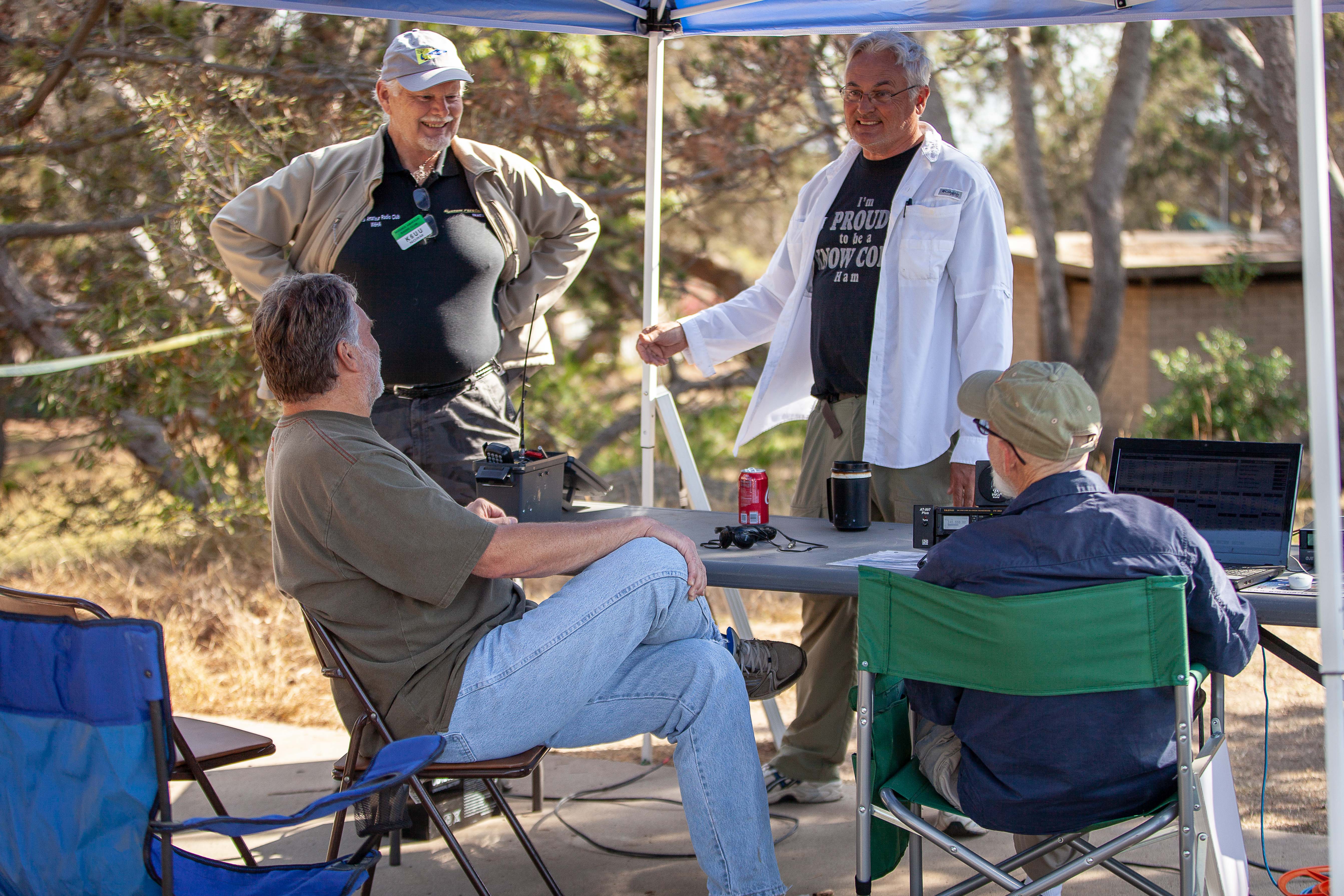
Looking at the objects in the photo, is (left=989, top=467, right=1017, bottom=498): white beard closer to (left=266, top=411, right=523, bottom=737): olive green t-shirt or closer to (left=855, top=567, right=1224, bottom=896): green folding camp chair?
(left=855, top=567, right=1224, bottom=896): green folding camp chair

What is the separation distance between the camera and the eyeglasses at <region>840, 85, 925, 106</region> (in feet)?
11.2

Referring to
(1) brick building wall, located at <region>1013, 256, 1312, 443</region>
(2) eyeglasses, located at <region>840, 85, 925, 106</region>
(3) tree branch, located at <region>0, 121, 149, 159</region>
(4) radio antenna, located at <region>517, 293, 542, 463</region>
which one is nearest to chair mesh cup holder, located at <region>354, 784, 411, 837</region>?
(4) radio antenna, located at <region>517, 293, 542, 463</region>

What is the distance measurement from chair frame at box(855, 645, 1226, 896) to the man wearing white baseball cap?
6.01 feet

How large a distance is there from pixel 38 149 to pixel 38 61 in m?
0.48

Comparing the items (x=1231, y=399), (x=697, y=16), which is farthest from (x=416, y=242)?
(x=1231, y=399)

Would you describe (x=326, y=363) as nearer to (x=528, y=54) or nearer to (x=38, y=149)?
(x=528, y=54)

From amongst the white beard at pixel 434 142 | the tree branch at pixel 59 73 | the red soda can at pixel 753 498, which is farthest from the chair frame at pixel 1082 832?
the tree branch at pixel 59 73

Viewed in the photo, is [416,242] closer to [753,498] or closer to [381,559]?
[753,498]

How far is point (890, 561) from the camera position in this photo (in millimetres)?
2707

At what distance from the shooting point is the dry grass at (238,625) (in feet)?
13.3

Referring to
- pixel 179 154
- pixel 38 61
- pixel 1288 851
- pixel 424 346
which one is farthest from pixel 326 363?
pixel 38 61

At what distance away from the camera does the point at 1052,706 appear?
2.11 m

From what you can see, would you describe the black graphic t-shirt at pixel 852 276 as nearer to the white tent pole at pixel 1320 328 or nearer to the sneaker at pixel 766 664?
the sneaker at pixel 766 664

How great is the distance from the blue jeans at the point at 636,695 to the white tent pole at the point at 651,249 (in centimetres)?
138
